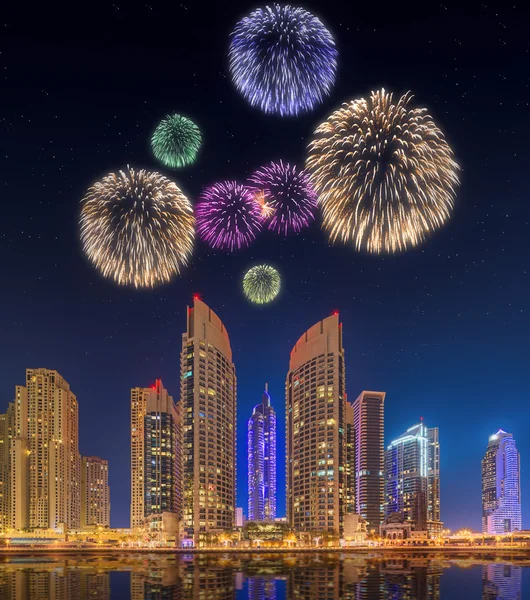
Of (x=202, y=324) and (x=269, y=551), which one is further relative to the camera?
(x=202, y=324)

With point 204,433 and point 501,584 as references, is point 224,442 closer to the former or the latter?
point 204,433

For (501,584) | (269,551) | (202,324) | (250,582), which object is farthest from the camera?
(202,324)

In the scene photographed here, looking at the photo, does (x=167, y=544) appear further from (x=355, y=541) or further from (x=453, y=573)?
(x=453, y=573)

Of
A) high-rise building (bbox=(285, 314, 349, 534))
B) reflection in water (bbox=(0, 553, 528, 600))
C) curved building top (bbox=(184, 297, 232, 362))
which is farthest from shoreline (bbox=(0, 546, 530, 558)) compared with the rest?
curved building top (bbox=(184, 297, 232, 362))

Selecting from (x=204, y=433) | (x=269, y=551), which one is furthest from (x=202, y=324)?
(x=269, y=551)

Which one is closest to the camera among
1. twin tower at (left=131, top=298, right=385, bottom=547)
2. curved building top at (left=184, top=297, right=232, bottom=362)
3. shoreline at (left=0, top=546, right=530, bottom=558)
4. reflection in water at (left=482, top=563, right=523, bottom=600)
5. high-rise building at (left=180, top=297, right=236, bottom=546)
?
reflection in water at (left=482, top=563, right=523, bottom=600)

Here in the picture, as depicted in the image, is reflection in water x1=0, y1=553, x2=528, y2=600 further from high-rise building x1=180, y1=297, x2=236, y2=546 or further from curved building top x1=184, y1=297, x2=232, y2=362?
curved building top x1=184, y1=297, x2=232, y2=362

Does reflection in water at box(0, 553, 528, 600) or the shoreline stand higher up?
reflection in water at box(0, 553, 528, 600)
